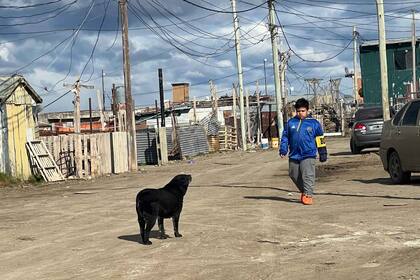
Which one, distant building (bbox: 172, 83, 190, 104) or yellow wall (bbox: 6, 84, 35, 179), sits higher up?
distant building (bbox: 172, 83, 190, 104)

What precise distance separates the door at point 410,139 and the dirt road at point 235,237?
53cm

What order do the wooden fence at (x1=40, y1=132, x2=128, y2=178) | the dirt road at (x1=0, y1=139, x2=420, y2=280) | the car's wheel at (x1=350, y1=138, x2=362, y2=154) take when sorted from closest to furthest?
the dirt road at (x1=0, y1=139, x2=420, y2=280)
the wooden fence at (x1=40, y1=132, x2=128, y2=178)
the car's wheel at (x1=350, y1=138, x2=362, y2=154)

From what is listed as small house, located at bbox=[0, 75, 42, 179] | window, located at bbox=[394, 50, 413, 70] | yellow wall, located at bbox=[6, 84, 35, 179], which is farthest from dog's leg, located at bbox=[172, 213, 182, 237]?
window, located at bbox=[394, 50, 413, 70]

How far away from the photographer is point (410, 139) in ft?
44.5

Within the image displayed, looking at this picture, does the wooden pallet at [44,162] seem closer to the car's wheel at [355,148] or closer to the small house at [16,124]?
the small house at [16,124]

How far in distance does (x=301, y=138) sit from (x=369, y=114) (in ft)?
45.9

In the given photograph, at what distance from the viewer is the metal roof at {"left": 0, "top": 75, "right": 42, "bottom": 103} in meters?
22.9

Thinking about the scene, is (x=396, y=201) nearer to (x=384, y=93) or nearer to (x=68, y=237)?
(x=68, y=237)

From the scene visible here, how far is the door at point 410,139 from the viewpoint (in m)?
13.4

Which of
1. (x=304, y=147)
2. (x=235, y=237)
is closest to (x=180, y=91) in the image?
Result: (x=304, y=147)

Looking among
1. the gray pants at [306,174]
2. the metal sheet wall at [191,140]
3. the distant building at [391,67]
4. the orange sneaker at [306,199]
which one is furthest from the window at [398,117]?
the distant building at [391,67]

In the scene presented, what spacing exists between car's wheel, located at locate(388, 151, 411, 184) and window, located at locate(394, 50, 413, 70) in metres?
42.3

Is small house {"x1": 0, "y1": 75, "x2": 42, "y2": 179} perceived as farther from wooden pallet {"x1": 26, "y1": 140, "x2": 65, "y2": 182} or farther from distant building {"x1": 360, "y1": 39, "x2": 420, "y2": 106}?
distant building {"x1": 360, "y1": 39, "x2": 420, "y2": 106}

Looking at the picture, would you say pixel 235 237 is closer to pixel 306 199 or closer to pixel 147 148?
pixel 306 199
